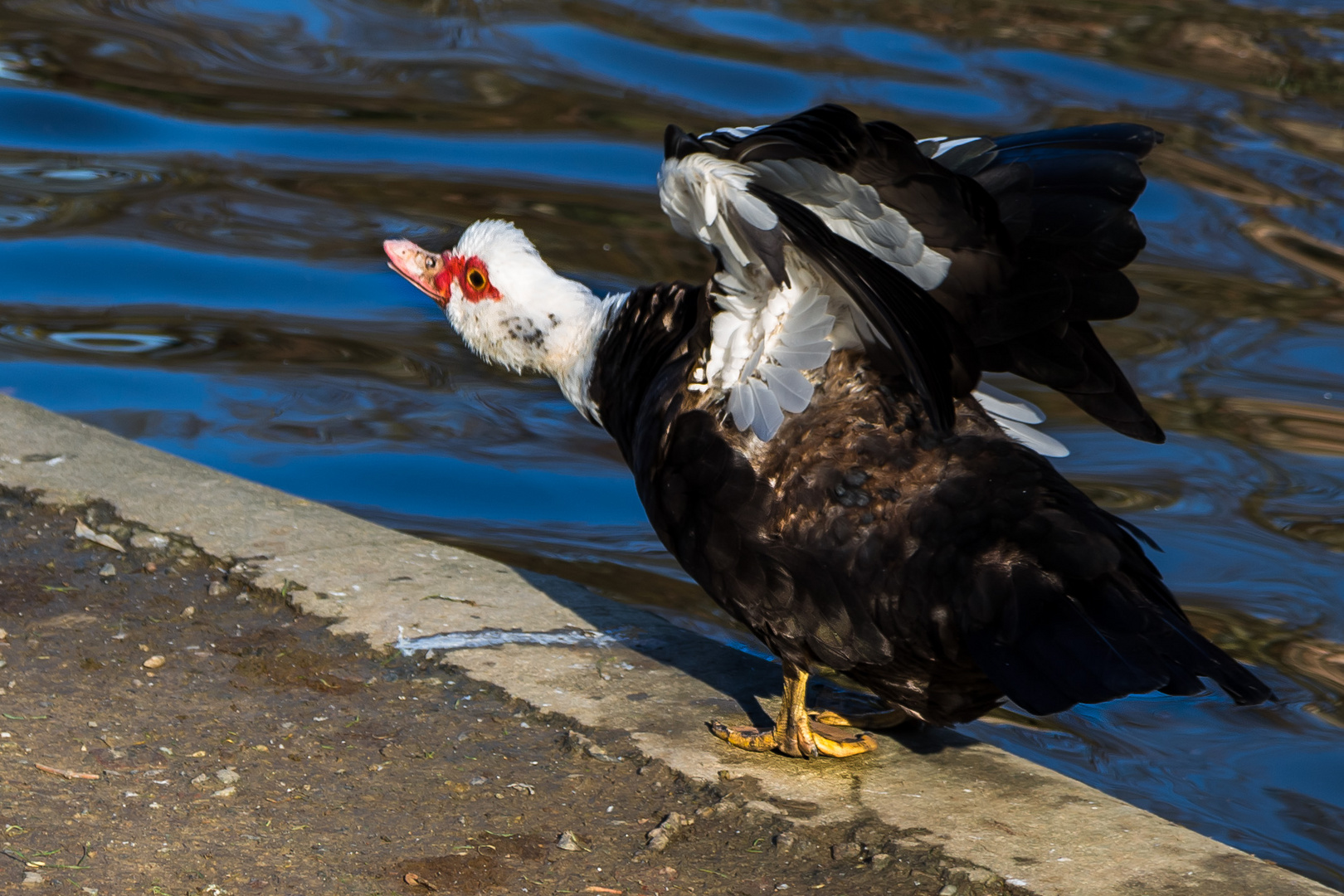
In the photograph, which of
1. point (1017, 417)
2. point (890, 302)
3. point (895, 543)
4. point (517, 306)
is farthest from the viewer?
point (517, 306)

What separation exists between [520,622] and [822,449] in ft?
3.43

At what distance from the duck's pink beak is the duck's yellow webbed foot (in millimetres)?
1503

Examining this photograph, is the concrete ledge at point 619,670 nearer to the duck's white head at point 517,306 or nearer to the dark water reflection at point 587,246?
the duck's white head at point 517,306

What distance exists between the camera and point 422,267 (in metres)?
4.29

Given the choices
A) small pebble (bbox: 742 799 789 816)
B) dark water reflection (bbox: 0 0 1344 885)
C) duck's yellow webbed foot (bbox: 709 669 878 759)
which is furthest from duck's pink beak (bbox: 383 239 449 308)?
small pebble (bbox: 742 799 789 816)

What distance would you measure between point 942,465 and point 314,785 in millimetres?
1412

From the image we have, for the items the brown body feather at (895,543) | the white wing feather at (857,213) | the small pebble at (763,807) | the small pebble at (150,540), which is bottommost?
the small pebble at (763,807)

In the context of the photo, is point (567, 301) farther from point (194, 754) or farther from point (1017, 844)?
point (1017, 844)

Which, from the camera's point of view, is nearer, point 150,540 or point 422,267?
point 150,540

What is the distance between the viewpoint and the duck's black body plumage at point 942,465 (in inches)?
113

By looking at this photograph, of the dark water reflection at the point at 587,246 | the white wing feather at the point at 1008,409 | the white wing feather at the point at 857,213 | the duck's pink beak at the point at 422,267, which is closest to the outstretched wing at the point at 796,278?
the white wing feather at the point at 857,213

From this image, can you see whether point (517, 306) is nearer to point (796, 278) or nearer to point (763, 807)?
point (796, 278)

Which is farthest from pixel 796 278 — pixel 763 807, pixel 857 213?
pixel 763 807

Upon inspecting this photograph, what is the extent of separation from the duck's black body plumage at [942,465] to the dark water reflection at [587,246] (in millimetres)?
1182
